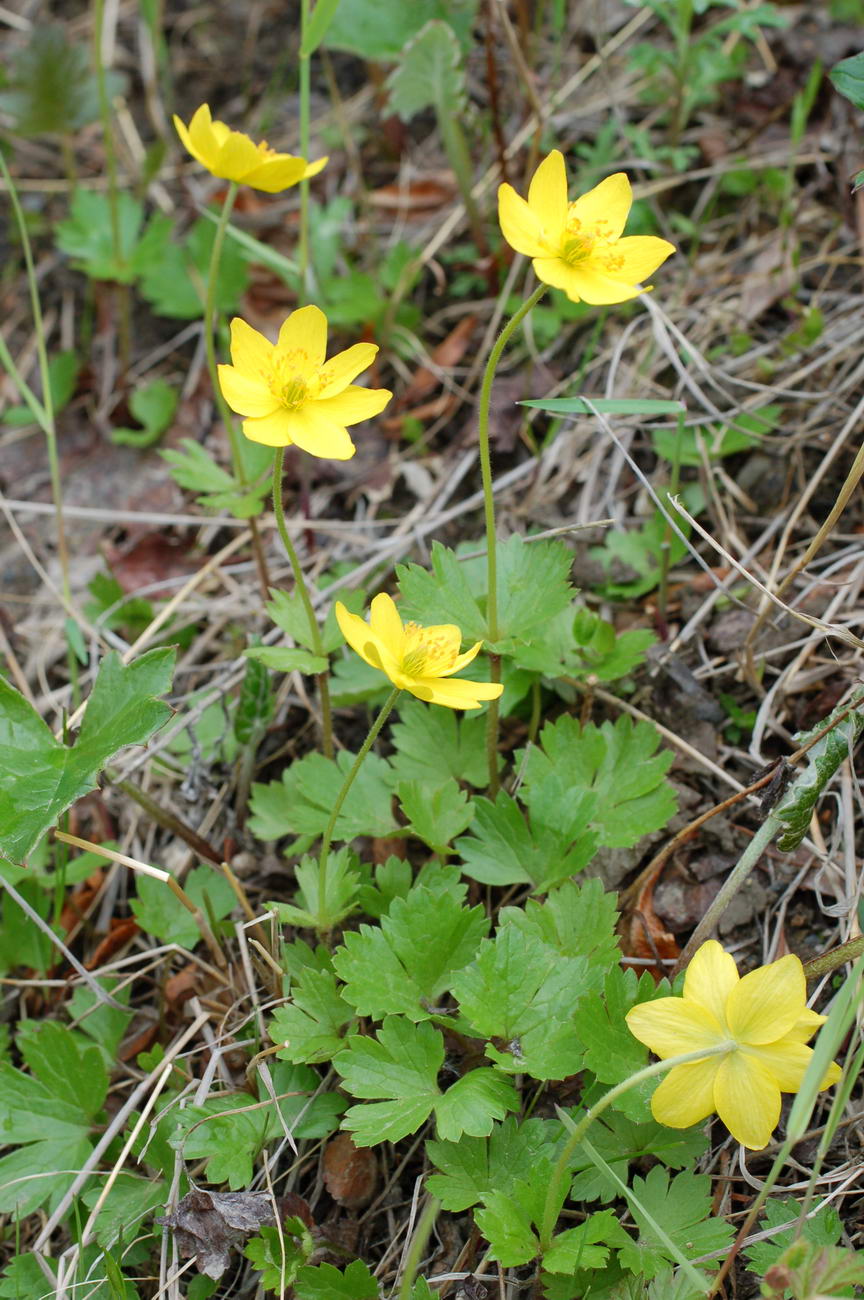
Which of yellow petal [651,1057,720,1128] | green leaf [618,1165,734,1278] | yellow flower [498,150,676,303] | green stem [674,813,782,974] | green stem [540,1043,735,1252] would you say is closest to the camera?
green stem [540,1043,735,1252]

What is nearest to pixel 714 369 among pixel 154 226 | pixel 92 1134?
pixel 154 226

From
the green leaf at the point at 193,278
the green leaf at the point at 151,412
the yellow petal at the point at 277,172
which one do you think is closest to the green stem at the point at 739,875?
the yellow petal at the point at 277,172

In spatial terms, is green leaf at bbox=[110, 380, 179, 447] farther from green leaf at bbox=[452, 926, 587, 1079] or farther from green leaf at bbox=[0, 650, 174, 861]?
green leaf at bbox=[452, 926, 587, 1079]

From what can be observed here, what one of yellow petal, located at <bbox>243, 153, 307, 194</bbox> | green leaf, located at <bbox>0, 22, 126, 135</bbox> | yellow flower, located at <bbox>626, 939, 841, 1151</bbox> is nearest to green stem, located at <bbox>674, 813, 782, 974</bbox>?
yellow flower, located at <bbox>626, 939, 841, 1151</bbox>

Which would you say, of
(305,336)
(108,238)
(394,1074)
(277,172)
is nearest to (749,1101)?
(394,1074)

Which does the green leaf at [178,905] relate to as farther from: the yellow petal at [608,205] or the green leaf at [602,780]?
the yellow petal at [608,205]

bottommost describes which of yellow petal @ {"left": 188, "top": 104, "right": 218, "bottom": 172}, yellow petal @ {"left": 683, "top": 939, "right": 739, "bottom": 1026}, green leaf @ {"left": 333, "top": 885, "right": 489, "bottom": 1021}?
green leaf @ {"left": 333, "top": 885, "right": 489, "bottom": 1021}
